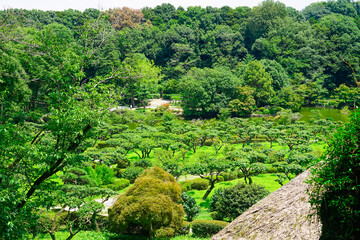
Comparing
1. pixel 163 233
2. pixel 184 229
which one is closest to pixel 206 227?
pixel 184 229

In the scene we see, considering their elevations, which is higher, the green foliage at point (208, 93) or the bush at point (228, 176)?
the green foliage at point (208, 93)

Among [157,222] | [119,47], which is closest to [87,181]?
[157,222]

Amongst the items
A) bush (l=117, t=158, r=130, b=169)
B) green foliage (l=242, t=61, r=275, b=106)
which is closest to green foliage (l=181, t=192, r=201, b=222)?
bush (l=117, t=158, r=130, b=169)

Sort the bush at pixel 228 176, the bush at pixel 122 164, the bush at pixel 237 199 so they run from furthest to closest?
the bush at pixel 122 164, the bush at pixel 228 176, the bush at pixel 237 199

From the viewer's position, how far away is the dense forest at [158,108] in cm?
723

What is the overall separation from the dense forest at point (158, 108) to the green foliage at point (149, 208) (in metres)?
0.06

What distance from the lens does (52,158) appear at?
6.71m

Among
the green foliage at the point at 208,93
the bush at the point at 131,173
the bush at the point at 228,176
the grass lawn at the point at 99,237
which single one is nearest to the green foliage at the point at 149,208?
the grass lawn at the point at 99,237

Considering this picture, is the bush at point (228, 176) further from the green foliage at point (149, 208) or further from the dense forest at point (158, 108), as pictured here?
the green foliage at point (149, 208)

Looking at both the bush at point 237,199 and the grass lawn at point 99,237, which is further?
the bush at point 237,199

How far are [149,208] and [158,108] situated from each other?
117 feet

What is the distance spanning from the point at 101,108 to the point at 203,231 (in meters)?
8.54

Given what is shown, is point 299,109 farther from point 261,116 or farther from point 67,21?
point 67,21

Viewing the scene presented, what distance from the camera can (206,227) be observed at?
13227 millimetres
